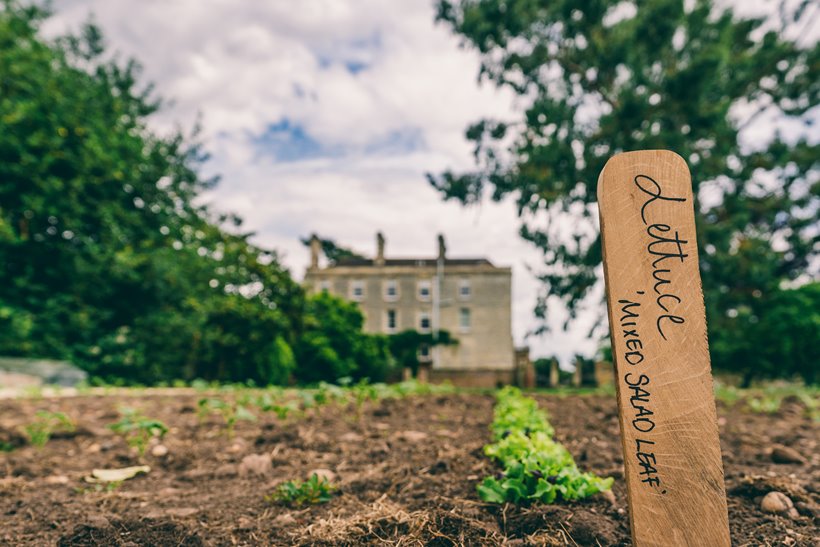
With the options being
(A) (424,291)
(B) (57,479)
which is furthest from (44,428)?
(A) (424,291)

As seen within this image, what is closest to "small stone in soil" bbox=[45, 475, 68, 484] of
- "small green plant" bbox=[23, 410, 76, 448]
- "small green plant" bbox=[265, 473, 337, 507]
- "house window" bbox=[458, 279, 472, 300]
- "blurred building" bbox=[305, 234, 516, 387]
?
"small green plant" bbox=[23, 410, 76, 448]

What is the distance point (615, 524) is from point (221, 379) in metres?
17.6

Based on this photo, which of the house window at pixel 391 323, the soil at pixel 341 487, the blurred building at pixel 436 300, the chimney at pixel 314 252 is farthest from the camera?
the house window at pixel 391 323

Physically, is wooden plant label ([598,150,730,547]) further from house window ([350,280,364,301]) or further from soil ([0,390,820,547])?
house window ([350,280,364,301])

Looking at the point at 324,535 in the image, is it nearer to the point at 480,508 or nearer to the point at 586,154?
the point at 480,508

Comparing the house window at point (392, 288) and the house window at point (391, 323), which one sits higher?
the house window at point (392, 288)

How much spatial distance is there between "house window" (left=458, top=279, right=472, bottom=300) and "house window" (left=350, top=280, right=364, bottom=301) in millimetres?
6153

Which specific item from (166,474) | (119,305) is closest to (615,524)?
(166,474)

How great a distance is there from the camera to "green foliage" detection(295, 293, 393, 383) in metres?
20.7

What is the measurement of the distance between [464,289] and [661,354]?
3239 cm

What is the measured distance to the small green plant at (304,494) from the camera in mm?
2232

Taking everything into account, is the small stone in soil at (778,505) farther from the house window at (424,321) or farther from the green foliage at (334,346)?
the house window at (424,321)

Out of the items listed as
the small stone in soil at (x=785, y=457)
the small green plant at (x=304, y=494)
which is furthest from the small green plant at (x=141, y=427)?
the small stone in soil at (x=785, y=457)

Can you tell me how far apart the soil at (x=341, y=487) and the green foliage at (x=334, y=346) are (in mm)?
15061
